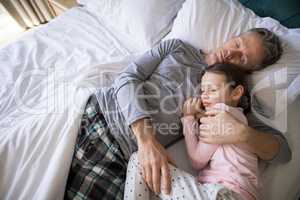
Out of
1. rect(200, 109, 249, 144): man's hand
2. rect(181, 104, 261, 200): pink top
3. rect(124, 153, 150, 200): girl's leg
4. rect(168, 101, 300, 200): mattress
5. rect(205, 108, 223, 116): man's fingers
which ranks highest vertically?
rect(205, 108, 223, 116): man's fingers

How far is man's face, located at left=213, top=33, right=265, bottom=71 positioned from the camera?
3.14ft

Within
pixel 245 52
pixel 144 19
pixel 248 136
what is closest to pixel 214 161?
pixel 248 136

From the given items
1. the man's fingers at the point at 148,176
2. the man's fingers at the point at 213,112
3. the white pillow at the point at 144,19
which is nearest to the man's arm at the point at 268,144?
the man's fingers at the point at 213,112

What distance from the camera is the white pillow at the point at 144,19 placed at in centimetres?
136

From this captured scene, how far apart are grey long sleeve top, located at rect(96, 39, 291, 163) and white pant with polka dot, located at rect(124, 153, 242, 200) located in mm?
145

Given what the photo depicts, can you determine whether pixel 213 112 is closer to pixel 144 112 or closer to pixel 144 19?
pixel 144 112

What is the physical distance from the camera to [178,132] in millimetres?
980

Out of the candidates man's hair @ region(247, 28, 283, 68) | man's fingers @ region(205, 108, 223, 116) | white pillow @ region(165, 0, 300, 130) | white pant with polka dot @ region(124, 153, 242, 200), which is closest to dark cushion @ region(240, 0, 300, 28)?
white pillow @ region(165, 0, 300, 130)

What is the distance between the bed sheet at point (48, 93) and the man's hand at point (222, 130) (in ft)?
1.68

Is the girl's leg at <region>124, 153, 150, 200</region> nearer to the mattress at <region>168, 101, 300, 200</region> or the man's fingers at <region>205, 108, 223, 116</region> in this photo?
the mattress at <region>168, 101, 300, 200</region>

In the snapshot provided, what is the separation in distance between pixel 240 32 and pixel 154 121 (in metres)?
0.61

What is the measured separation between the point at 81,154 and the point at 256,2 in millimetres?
1121

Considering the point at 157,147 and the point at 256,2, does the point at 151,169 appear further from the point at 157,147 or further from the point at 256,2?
the point at 256,2

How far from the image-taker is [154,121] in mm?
958
